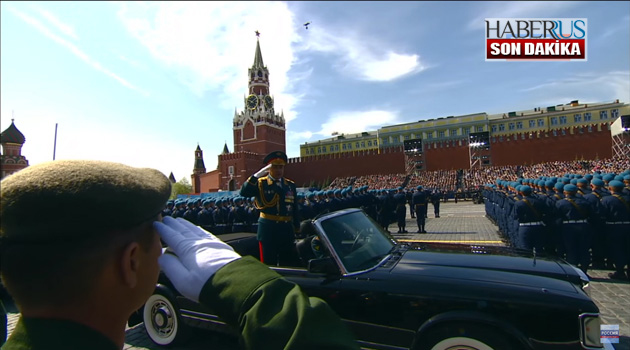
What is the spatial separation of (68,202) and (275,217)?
12.5ft

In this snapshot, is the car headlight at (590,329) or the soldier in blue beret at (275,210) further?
the soldier in blue beret at (275,210)

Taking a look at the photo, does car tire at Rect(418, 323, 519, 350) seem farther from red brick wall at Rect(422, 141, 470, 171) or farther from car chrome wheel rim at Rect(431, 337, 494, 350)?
red brick wall at Rect(422, 141, 470, 171)

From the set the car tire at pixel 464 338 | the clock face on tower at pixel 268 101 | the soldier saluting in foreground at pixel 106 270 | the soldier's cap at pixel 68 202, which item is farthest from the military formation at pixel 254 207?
the clock face on tower at pixel 268 101

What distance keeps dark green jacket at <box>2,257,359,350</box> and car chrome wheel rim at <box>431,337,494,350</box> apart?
74.8 inches

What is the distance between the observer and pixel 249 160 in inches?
2203

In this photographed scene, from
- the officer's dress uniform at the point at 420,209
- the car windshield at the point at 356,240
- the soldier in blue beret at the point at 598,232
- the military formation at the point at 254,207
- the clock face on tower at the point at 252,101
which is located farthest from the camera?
the clock face on tower at the point at 252,101

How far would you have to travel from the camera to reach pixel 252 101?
6881cm

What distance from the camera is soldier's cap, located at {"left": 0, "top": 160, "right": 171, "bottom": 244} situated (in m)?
0.74

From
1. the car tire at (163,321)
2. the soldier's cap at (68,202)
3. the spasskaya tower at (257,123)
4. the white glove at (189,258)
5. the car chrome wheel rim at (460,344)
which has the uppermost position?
the spasskaya tower at (257,123)

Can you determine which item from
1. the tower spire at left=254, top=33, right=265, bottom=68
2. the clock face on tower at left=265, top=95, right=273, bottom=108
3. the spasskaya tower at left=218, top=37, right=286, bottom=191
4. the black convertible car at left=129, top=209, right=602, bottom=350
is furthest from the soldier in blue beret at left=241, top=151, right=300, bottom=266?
A: the tower spire at left=254, top=33, right=265, bottom=68

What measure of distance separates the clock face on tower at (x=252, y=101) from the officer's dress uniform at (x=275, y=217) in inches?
2583

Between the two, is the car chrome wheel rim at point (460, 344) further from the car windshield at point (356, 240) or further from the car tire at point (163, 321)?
the car tire at point (163, 321)

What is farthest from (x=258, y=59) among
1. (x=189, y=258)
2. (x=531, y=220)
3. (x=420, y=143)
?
(x=189, y=258)

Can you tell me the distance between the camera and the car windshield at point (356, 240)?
10.1ft
